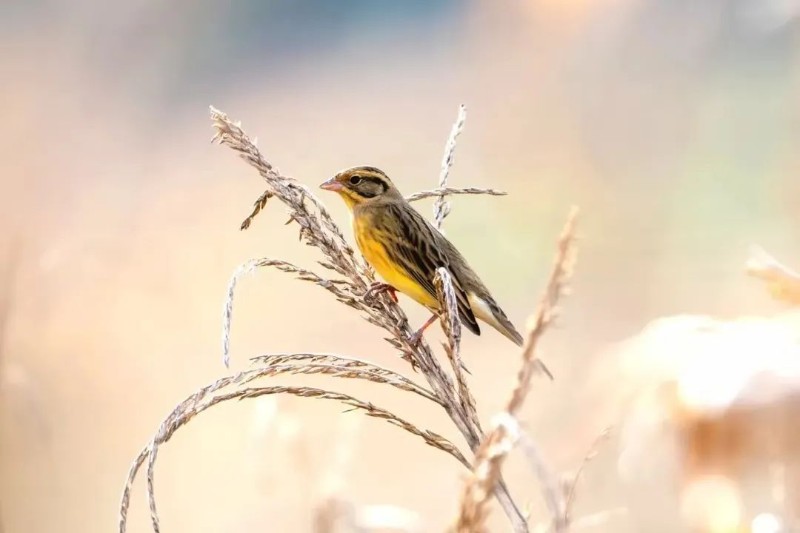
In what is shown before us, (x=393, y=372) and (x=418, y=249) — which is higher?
(x=418, y=249)

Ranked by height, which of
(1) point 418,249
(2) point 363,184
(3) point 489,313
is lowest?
(3) point 489,313

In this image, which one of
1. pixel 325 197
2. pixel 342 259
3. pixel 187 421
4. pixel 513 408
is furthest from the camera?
pixel 325 197

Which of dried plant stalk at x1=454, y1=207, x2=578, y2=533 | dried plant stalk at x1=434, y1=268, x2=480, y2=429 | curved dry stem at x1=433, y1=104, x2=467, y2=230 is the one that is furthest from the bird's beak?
dried plant stalk at x1=454, y1=207, x2=578, y2=533

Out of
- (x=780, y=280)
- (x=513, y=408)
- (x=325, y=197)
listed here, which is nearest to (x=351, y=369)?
(x=513, y=408)


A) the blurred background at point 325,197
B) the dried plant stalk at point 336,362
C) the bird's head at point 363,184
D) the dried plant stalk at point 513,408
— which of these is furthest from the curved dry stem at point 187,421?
the blurred background at point 325,197

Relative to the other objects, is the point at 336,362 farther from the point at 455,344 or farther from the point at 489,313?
the point at 489,313

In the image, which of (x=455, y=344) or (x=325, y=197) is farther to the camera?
(x=325, y=197)

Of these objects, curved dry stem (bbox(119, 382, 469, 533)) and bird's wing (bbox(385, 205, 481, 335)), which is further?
bird's wing (bbox(385, 205, 481, 335))

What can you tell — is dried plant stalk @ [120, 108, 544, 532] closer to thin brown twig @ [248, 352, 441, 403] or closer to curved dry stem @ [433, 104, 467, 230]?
thin brown twig @ [248, 352, 441, 403]

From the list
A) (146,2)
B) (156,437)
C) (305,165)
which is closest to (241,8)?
(146,2)

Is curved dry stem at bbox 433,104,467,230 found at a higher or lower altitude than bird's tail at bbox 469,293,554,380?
higher
